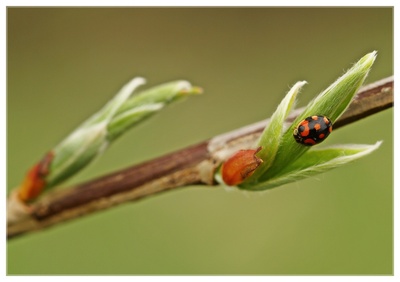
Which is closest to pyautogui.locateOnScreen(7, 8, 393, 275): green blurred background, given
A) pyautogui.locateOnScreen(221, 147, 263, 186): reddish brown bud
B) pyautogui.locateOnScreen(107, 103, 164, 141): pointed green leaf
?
pyautogui.locateOnScreen(107, 103, 164, 141): pointed green leaf

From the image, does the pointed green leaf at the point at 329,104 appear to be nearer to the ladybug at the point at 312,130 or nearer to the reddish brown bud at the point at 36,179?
the ladybug at the point at 312,130

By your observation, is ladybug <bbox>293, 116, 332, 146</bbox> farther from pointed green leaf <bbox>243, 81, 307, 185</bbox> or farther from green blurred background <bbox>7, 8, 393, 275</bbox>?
green blurred background <bbox>7, 8, 393, 275</bbox>

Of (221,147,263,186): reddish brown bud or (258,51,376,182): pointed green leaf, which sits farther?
(221,147,263,186): reddish brown bud

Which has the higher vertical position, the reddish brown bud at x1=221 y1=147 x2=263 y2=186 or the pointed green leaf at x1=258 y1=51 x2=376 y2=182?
the pointed green leaf at x1=258 y1=51 x2=376 y2=182

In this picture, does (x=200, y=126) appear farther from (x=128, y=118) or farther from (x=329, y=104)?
(x=329, y=104)

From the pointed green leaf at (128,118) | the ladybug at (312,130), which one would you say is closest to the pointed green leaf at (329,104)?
the ladybug at (312,130)

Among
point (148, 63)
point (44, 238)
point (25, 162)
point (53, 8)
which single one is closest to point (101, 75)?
point (148, 63)

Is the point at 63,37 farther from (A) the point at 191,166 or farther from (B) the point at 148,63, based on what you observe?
(A) the point at 191,166
